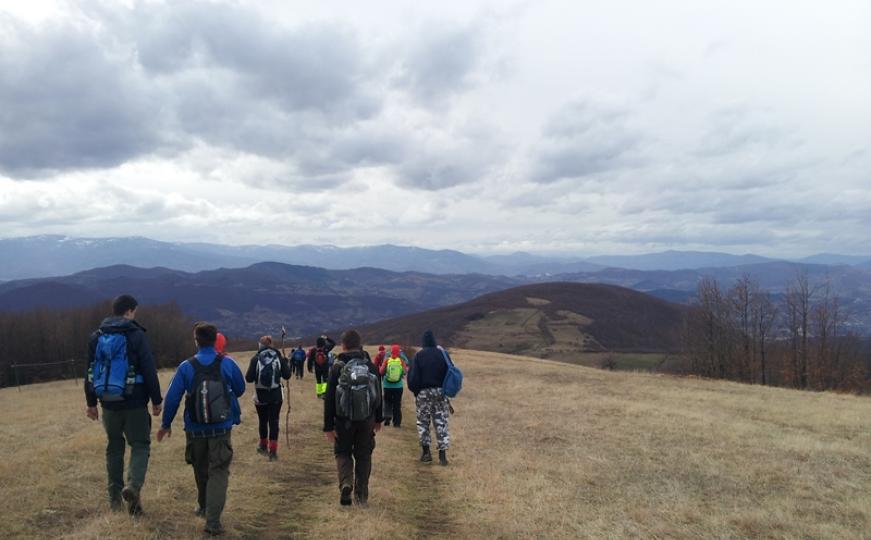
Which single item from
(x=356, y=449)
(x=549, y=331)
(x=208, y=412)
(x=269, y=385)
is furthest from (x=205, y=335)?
(x=549, y=331)

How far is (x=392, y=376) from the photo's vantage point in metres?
16.3

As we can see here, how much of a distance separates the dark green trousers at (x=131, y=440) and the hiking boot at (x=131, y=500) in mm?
57

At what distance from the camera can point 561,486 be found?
35.8 ft

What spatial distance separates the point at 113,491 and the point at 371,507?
12.5 ft

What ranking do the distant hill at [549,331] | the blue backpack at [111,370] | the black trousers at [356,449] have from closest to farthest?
the blue backpack at [111,370], the black trousers at [356,449], the distant hill at [549,331]

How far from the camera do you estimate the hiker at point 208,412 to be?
7.32 m

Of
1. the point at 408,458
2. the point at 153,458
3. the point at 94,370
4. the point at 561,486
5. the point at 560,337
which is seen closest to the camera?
the point at 94,370

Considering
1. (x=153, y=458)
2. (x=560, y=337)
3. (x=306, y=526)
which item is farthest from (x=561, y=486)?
(x=560, y=337)

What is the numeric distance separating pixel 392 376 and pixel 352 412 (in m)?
7.86

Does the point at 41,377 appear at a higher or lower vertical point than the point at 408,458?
lower

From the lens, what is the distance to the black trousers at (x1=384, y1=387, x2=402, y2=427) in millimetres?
17047

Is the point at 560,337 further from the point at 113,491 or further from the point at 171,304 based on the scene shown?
the point at 113,491

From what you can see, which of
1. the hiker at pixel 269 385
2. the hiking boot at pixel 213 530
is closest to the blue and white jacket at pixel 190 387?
the hiking boot at pixel 213 530

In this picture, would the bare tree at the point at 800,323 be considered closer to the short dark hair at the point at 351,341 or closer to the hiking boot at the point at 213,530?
the short dark hair at the point at 351,341
